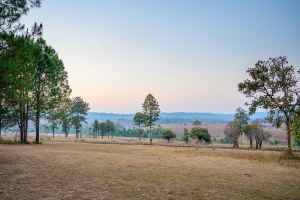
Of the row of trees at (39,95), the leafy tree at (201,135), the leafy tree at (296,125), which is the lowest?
the leafy tree at (201,135)

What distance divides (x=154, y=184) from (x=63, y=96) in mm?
27797

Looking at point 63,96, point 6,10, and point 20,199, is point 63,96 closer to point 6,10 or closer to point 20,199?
point 6,10

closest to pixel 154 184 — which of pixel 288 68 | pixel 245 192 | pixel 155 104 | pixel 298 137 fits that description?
pixel 245 192

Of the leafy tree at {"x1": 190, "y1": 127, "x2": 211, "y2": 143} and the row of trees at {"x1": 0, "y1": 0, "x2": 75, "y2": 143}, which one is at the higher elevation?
the row of trees at {"x1": 0, "y1": 0, "x2": 75, "y2": 143}

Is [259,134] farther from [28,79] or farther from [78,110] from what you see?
[78,110]

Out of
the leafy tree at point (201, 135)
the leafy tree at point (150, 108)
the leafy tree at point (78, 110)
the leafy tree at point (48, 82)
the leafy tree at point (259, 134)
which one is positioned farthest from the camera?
the leafy tree at point (78, 110)

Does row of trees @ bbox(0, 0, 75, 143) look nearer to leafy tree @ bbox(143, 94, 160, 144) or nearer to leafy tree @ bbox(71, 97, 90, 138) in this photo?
leafy tree @ bbox(143, 94, 160, 144)

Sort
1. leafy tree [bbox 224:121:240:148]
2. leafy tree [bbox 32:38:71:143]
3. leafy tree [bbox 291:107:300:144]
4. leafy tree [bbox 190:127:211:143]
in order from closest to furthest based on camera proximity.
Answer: leafy tree [bbox 291:107:300:144] → leafy tree [bbox 32:38:71:143] → leafy tree [bbox 224:121:240:148] → leafy tree [bbox 190:127:211:143]

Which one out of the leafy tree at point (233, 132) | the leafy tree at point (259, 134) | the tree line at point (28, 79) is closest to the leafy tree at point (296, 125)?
the tree line at point (28, 79)

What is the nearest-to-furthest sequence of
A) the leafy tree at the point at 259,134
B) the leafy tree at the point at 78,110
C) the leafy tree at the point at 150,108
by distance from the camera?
the leafy tree at the point at 259,134 → the leafy tree at the point at 150,108 → the leafy tree at the point at 78,110

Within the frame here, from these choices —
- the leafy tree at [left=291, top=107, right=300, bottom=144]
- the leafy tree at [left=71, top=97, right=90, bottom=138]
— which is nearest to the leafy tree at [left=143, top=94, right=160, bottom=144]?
the leafy tree at [left=71, top=97, right=90, bottom=138]

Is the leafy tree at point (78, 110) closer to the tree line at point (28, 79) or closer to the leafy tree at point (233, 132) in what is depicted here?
the tree line at point (28, 79)

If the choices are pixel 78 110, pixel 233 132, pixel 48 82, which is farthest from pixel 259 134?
pixel 78 110

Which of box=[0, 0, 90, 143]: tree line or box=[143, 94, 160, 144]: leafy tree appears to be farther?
box=[143, 94, 160, 144]: leafy tree
